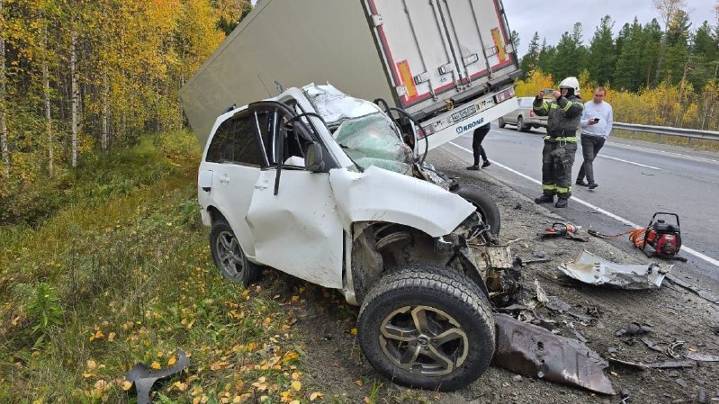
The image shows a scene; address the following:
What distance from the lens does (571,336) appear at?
3.22m

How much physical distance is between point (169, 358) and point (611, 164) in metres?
11.0

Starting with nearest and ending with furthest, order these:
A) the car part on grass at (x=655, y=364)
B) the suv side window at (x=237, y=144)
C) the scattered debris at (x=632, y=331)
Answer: the car part on grass at (x=655, y=364), the scattered debris at (x=632, y=331), the suv side window at (x=237, y=144)

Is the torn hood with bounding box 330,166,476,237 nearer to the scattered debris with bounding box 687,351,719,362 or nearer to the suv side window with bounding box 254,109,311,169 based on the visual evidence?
the suv side window with bounding box 254,109,311,169

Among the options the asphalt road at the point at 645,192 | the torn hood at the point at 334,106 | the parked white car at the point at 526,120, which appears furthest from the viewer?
the parked white car at the point at 526,120

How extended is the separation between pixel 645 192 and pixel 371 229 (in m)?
6.98

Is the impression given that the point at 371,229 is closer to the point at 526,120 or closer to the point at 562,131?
the point at 562,131

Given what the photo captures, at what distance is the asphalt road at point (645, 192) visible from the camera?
5.11 m

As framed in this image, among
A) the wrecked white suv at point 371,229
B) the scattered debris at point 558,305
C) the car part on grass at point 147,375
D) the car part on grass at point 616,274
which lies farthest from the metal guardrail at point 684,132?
the car part on grass at point 147,375

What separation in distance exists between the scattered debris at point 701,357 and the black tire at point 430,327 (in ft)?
A: 5.11

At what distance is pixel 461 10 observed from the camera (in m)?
6.31

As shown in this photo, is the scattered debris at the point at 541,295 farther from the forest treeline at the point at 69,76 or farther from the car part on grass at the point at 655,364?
the forest treeline at the point at 69,76

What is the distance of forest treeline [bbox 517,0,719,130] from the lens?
91.9 feet

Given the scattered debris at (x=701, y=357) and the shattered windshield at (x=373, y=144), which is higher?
the shattered windshield at (x=373, y=144)

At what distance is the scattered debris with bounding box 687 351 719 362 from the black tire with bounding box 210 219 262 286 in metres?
3.41
